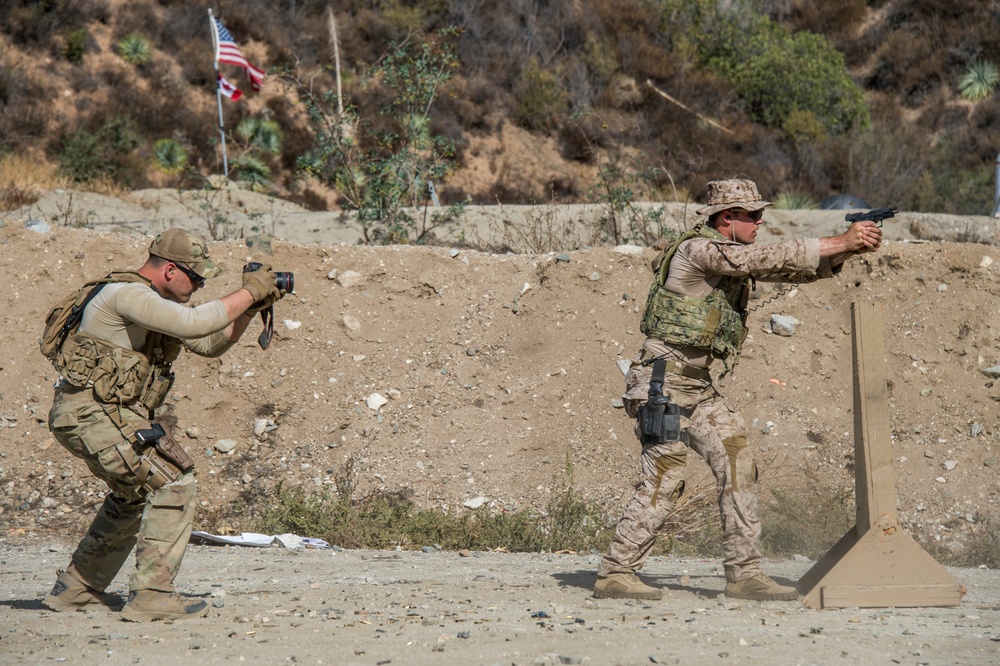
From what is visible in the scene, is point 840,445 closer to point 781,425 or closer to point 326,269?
point 781,425

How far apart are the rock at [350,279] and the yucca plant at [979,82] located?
2105 cm

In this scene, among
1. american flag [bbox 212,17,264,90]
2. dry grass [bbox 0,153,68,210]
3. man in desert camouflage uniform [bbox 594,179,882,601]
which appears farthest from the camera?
american flag [bbox 212,17,264,90]

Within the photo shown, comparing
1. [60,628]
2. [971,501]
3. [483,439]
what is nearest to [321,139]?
[483,439]

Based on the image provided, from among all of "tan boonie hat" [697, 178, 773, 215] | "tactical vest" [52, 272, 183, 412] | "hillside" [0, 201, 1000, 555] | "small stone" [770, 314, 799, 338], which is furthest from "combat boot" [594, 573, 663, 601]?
"small stone" [770, 314, 799, 338]

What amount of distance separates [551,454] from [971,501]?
10.1 ft

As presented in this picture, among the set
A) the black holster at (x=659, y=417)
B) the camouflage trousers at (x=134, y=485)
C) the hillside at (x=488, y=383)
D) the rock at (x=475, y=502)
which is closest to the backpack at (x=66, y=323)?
the camouflage trousers at (x=134, y=485)

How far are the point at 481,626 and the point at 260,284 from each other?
160 centimetres

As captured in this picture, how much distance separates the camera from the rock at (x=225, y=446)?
326 inches

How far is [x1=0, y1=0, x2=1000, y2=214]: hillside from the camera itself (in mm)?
20031

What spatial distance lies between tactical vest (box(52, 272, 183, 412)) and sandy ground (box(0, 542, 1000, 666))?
0.91 metres

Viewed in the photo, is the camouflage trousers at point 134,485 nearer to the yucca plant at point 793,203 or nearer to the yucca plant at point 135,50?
→ the yucca plant at point 793,203

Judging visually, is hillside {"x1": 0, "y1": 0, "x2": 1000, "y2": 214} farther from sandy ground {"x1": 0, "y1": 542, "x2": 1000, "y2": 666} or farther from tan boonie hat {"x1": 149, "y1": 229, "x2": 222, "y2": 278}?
tan boonie hat {"x1": 149, "y1": 229, "x2": 222, "y2": 278}

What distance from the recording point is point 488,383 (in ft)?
29.3

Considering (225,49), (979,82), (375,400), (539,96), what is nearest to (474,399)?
(375,400)
